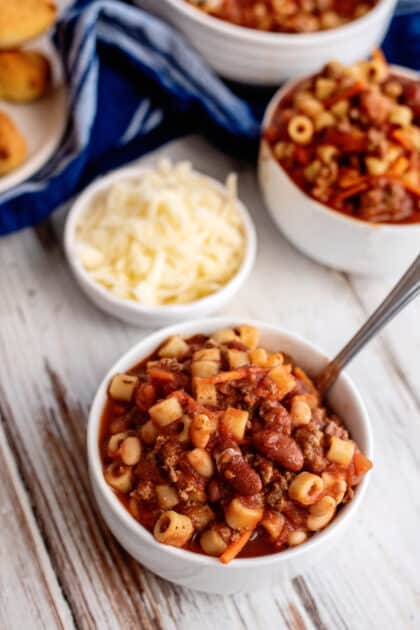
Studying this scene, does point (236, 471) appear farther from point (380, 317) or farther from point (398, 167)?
point (398, 167)

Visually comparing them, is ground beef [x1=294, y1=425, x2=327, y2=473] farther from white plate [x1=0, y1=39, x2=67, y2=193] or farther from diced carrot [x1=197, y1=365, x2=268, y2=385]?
white plate [x1=0, y1=39, x2=67, y2=193]

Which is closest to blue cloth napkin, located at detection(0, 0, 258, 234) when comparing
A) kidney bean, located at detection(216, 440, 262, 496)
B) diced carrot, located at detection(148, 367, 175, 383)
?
diced carrot, located at detection(148, 367, 175, 383)

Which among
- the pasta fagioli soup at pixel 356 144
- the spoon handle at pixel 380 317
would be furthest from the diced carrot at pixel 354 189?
the spoon handle at pixel 380 317

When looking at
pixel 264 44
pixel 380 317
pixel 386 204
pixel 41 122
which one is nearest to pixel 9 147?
pixel 41 122

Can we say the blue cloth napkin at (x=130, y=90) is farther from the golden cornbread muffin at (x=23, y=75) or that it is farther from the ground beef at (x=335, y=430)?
the ground beef at (x=335, y=430)

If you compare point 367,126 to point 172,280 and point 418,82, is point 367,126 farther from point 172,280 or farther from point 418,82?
point 172,280

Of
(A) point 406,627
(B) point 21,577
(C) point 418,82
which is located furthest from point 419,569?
(C) point 418,82
